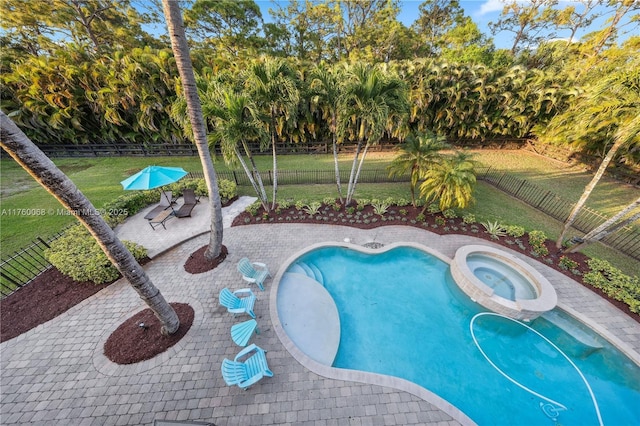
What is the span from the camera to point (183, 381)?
16.1ft

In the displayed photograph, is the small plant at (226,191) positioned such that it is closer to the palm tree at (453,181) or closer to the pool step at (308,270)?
the pool step at (308,270)

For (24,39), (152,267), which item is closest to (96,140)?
(24,39)

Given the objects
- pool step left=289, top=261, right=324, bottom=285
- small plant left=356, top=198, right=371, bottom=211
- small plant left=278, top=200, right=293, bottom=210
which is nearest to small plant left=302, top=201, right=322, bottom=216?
small plant left=278, top=200, right=293, bottom=210

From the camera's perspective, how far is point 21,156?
2973mm

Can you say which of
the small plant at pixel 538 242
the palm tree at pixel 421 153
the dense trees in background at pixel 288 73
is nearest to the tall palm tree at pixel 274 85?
the dense trees in background at pixel 288 73

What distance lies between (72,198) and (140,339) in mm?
4245

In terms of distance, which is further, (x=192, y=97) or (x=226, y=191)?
(x=226, y=191)

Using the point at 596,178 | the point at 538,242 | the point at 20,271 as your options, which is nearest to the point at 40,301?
the point at 20,271

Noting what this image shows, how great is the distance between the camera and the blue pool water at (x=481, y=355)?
5.06m

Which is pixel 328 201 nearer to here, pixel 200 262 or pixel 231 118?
pixel 231 118

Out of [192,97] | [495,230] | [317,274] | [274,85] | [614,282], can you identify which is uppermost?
[274,85]

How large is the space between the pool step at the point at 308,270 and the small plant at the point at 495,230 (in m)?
8.36

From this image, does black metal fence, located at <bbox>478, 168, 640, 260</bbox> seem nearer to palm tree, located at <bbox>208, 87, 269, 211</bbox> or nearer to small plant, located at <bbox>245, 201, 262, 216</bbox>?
palm tree, located at <bbox>208, 87, 269, 211</bbox>

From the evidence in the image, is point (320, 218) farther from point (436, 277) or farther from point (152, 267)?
point (152, 267)
